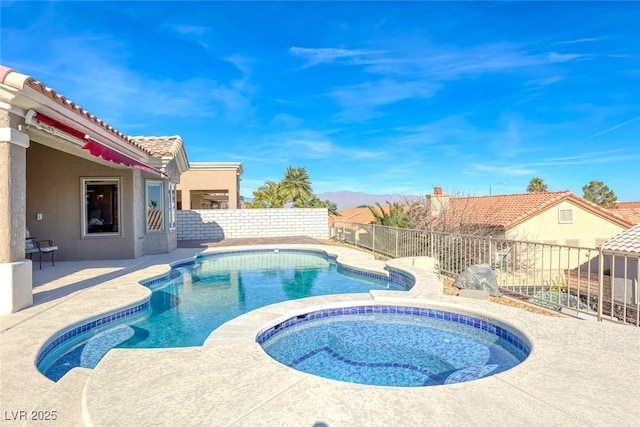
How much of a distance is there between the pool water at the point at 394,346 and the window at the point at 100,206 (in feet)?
31.3

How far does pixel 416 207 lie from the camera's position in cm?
1877

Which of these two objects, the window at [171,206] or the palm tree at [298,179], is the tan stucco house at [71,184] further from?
the palm tree at [298,179]

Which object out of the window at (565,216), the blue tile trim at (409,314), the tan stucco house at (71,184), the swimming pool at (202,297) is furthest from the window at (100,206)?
the window at (565,216)

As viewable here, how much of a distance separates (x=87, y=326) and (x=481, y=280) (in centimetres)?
840

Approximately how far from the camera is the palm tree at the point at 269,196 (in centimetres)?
3269

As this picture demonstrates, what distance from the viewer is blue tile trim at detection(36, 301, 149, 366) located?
16.3 feet

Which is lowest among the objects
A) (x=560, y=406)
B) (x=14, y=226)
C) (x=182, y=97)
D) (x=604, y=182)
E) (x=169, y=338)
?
(x=169, y=338)

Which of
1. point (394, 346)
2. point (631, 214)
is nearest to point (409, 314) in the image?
point (394, 346)

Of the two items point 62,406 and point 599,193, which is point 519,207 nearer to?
point 62,406

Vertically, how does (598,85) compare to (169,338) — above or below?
above

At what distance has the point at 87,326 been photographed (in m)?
6.08

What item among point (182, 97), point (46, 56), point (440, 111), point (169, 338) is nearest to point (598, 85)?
point (440, 111)

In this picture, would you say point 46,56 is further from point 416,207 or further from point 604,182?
point 604,182

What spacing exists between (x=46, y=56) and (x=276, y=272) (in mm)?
14494
